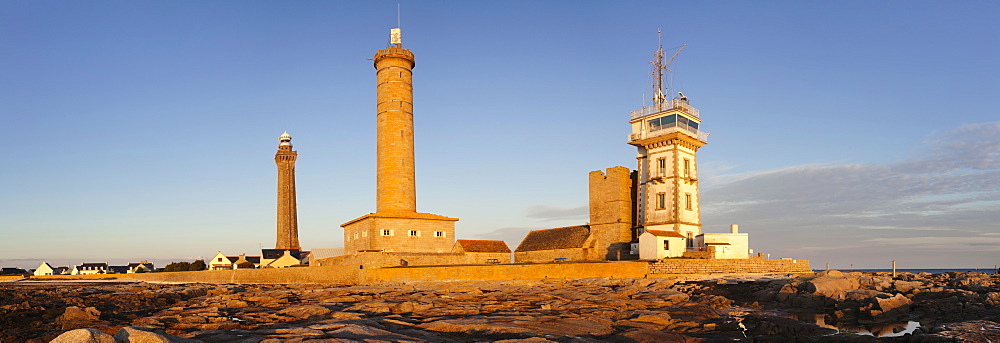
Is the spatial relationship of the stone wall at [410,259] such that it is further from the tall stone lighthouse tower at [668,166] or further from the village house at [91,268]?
the village house at [91,268]

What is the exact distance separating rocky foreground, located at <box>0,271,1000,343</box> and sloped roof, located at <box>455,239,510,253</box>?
662 inches

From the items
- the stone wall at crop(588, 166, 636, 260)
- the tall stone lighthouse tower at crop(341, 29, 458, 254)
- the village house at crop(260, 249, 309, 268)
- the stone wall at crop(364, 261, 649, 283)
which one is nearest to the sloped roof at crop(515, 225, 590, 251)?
the stone wall at crop(588, 166, 636, 260)

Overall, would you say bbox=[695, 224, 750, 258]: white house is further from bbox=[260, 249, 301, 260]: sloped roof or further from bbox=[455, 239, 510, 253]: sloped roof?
bbox=[260, 249, 301, 260]: sloped roof

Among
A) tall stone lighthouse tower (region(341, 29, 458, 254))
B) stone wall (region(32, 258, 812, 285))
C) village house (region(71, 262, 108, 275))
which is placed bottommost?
village house (region(71, 262, 108, 275))

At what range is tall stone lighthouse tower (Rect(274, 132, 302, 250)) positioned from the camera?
8100cm

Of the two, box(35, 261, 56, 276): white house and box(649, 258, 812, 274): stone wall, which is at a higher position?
box(649, 258, 812, 274): stone wall

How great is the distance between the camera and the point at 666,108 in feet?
144

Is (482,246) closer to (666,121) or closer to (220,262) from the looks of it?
(666,121)

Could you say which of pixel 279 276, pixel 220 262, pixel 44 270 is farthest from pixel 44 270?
pixel 279 276

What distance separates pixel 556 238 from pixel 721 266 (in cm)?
1412

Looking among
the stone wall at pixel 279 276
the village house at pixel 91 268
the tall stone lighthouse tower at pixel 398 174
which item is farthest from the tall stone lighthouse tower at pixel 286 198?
the tall stone lighthouse tower at pixel 398 174

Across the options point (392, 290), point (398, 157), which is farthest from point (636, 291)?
point (398, 157)

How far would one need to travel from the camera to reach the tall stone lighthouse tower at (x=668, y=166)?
41.8 meters

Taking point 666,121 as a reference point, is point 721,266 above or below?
below
